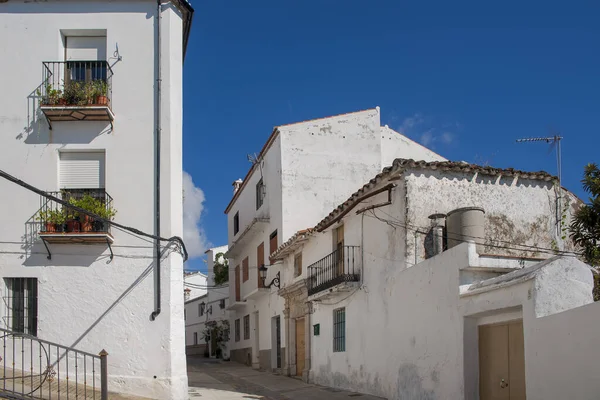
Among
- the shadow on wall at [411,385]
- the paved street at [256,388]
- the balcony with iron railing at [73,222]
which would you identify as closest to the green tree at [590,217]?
the shadow on wall at [411,385]

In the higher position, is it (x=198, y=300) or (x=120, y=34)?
(x=120, y=34)

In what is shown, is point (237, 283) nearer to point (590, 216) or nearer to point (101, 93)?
point (101, 93)

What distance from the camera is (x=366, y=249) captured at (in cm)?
1566

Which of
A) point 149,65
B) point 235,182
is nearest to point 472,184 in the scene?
point 149,65

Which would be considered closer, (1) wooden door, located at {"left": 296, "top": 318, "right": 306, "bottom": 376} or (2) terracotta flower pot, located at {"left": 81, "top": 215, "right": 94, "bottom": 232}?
(2) terracotta flower pot, located at {"left": 81, "top": 215, "right": 94, "bottom": 232}

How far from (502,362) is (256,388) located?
10189 millimetres

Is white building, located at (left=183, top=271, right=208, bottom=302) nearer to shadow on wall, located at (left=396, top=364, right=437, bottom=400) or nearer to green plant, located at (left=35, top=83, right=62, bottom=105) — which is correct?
green plant, located at (left=35, top=83, right=62, bottom=105)

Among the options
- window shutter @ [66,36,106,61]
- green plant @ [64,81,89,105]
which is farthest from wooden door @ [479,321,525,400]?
window shutter @ [66,36,106,61]

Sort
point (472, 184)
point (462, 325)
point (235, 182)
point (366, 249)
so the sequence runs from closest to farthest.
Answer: point (462, 325) < point (472, 184) < point (366, 249) < point (235, 182)

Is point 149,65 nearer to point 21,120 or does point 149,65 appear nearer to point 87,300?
point 21,120

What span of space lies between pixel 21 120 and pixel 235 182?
22.4m

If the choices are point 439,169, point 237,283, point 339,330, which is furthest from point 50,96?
point 237,283

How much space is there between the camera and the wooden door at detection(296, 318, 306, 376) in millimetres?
21078

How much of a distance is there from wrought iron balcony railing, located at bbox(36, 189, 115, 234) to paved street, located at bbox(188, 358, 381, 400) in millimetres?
4902
